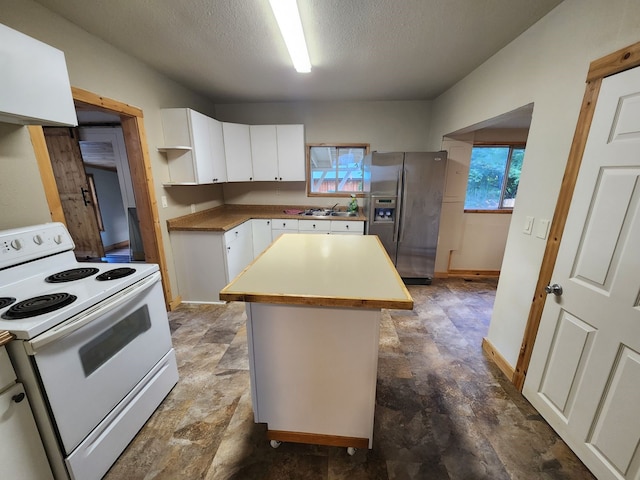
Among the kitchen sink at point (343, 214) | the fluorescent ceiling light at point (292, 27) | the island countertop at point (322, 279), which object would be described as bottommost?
the island countertop at point (322, 279)

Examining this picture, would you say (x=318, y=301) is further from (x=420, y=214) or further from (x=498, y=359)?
(x=420, y=214)

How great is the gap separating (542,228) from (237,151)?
11.8ft

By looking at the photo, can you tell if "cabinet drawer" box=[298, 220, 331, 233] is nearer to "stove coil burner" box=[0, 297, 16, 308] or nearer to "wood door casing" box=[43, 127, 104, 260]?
"stove coil burner" box=[0, 297, 16, 308]

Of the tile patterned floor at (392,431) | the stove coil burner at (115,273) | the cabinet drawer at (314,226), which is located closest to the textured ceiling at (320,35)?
the stove coil burner at (115,273)

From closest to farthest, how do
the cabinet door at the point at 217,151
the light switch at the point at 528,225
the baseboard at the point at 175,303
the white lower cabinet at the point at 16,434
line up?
the white lower cabinet at the point at 16,434
the light switch at the point at 528,225
the baseboard at the point at 175,303
the cabinet door at the point at 217,151

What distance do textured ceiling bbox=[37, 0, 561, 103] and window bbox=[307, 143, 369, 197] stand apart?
1.20 m

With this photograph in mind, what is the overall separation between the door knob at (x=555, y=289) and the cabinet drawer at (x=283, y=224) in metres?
2.86

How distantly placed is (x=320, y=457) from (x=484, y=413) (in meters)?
1.11

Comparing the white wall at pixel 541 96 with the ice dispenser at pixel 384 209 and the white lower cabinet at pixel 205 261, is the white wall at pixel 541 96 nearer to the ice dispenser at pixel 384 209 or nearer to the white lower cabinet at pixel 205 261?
the ice dispenser at pixel 384 209

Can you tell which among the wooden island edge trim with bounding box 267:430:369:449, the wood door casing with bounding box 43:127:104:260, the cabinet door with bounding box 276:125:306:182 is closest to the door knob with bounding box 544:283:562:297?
the wooden island edge trim with bounding box 267:430:369:449

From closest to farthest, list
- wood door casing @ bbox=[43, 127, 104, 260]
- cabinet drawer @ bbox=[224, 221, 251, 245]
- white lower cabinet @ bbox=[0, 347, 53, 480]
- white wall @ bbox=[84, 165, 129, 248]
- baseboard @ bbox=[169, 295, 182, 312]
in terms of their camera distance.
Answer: white lower cabinet @ bbox=[0, 347, 53, 480] → baseboard @ bbox=[169, 295, 182, 312] → cabinet drawer @ bbox=[224, 221, 251, 245] → wood door casing @ bbox=[43, 127, 104, 260] → white wall @ bbox=[84, 165, 129, 248]

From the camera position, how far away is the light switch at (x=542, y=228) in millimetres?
1592

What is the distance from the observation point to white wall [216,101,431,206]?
3801mm

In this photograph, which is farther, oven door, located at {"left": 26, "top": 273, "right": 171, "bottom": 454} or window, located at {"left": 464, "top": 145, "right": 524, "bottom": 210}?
window, located at {"left": 464, "top": 145, "right": 524, "bottom": 210}
